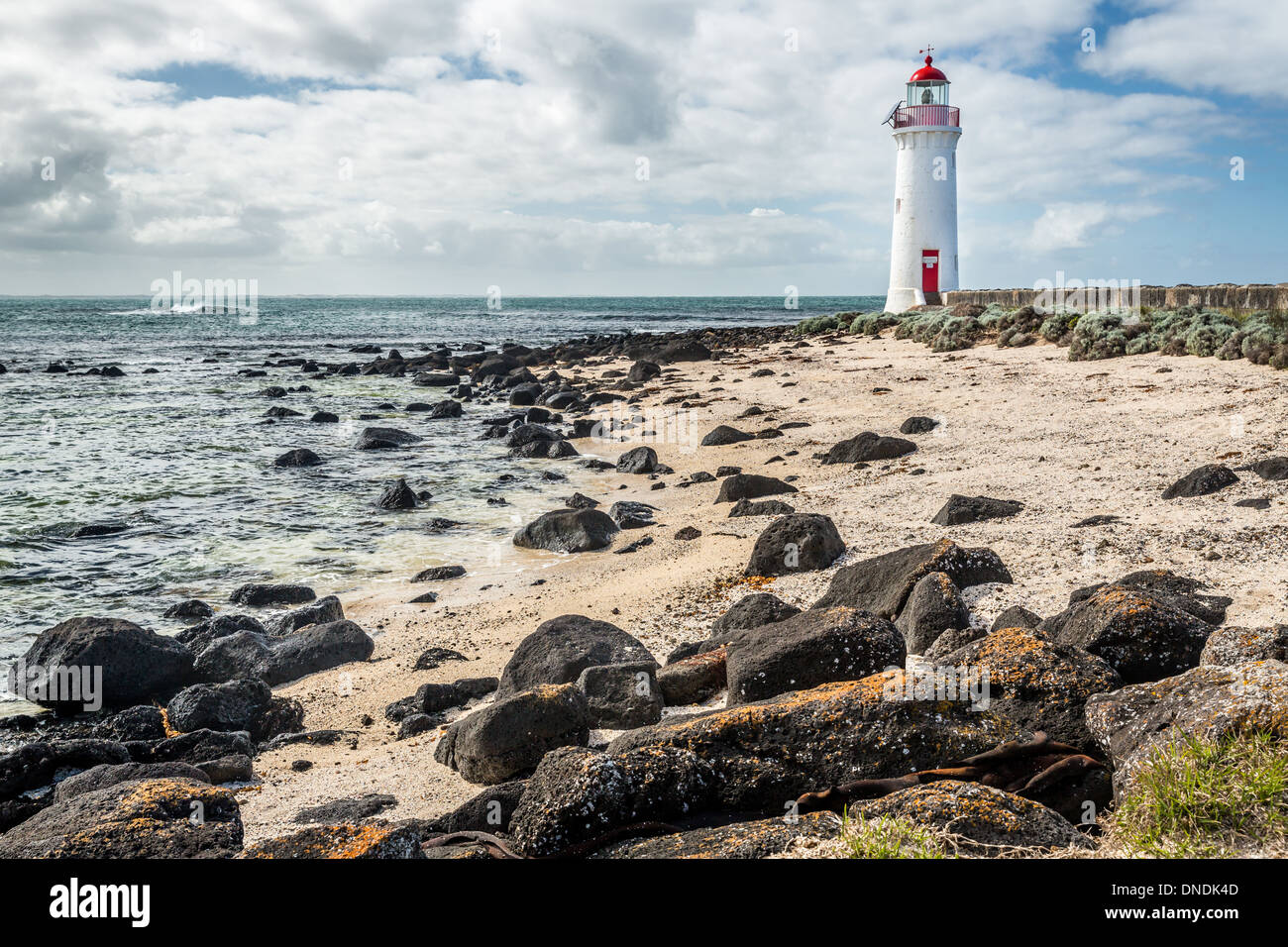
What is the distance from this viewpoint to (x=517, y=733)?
4492mm

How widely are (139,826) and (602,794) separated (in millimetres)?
1780

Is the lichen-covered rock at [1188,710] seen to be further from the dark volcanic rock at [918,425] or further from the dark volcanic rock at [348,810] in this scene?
the dark volcanic rock at [918,425]

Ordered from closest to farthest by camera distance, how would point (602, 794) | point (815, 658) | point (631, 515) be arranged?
point (602, 794) → point (815, 658) → point (631, 515)

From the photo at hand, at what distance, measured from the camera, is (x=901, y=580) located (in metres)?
6.20

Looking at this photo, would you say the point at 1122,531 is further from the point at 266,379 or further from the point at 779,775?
the point at 266,379

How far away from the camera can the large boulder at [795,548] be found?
7.87 meters

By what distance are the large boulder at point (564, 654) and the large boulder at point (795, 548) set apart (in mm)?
2049

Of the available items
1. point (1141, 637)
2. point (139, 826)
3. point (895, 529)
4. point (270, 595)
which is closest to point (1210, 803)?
point (1141, 637)

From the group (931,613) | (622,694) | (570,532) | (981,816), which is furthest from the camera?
(570,532)

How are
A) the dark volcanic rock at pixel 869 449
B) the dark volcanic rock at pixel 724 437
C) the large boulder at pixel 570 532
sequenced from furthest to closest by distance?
the dark volcanic rock at pixel 724 437
the dark volcanic rock at pixel 869 449
the large boulder at pixel 570 532

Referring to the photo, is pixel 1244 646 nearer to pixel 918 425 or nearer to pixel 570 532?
pixel 570 532

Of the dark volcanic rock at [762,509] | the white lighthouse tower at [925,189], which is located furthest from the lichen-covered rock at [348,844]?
the white lighthouse tower at [925,189]
